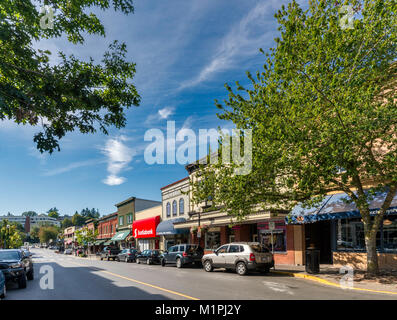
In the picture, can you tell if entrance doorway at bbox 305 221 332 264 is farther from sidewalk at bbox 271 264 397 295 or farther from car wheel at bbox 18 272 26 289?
car wheel at bbox 18 272 26 289

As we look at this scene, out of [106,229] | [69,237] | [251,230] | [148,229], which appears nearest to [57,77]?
[251,230]

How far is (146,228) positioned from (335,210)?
2813 centimetres

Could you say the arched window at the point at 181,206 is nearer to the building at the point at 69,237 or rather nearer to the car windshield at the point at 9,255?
the car windshield at the point at 9,255

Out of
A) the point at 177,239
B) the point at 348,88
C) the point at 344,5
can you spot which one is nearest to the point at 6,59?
the point at 348,88

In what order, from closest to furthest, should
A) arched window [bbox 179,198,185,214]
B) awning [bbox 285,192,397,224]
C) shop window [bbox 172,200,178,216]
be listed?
awning [bbox 285,192,397,224], arched window [bbox 179,198,185,214], shop window [bbox 172,200,178,216]

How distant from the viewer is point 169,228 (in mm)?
33594

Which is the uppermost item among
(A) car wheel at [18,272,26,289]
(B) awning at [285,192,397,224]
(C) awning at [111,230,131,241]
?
(B) awning at [285,192,397,224]

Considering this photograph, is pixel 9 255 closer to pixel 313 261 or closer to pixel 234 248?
pixel 234 248

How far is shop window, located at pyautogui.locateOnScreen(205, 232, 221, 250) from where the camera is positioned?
2842 centimetres

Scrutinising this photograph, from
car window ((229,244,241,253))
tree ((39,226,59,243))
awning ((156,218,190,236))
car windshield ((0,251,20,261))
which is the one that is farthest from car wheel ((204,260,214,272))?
tree ((39,226,59,243))

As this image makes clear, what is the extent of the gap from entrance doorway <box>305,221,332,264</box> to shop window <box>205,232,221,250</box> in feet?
31.8
